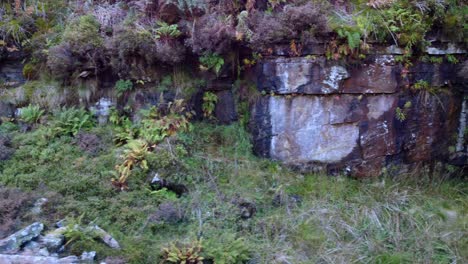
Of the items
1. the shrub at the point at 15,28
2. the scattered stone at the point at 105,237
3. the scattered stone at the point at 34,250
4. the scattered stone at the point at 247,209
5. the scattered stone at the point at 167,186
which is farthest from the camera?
the shrub at the point at 15,28

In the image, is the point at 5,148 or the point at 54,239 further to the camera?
the point at 5,148

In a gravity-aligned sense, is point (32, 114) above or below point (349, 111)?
below

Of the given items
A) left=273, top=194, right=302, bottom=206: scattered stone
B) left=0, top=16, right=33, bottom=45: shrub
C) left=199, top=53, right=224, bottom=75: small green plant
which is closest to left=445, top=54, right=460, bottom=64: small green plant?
left=273, top=194, right=302, bottom=206: scattered stone

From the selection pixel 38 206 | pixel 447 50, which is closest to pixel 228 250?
pixel 38 206

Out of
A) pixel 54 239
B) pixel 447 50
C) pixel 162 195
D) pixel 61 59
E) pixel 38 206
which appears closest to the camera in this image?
pixel 54 239

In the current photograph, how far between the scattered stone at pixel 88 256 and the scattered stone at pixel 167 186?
1.64 m

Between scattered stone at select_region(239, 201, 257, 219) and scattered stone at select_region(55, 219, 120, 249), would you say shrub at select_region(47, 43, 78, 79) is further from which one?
scattered stone at select_region(239, 201, 257, 219)

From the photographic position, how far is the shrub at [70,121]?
717 cm

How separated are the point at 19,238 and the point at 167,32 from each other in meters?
3.73

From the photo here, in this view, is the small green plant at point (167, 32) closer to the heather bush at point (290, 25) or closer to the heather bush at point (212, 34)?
the heather bush at point (212, 34)

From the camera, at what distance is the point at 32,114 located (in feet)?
24.5

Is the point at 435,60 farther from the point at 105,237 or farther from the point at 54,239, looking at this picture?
the point at 54,239

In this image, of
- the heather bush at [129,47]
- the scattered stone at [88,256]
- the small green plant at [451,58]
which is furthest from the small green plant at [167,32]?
the small green plant at [451,58]

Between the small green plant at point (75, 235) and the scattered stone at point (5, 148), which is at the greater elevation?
the scattered stone at point (5, 148)
